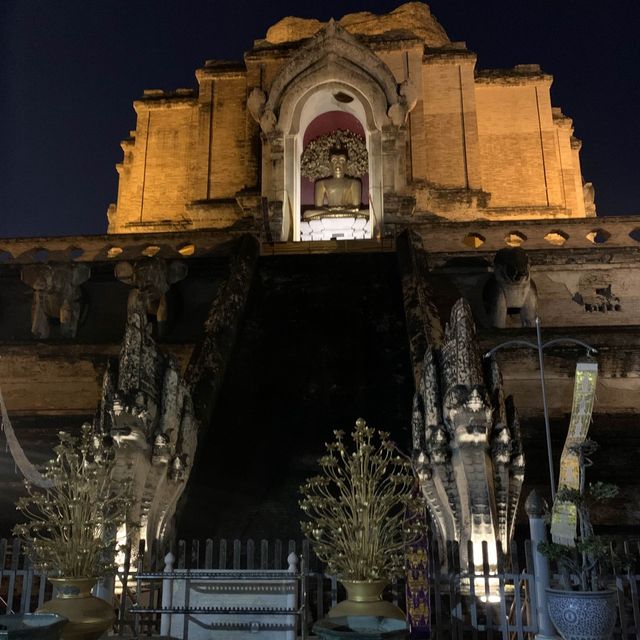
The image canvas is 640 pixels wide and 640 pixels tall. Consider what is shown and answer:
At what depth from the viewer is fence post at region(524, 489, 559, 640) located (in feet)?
19.2

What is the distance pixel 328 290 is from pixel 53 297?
532cm

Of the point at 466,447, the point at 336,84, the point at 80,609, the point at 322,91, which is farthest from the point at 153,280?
the point at 336,84

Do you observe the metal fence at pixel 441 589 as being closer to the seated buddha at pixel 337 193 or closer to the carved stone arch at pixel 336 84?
the carved stone arch at pixel 336 84

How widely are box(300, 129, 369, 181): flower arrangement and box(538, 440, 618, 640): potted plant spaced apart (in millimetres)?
19725

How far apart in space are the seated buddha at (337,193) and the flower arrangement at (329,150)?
20cm

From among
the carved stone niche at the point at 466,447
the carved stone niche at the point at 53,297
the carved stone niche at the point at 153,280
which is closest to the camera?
the carved stone niche at the point at 466,447

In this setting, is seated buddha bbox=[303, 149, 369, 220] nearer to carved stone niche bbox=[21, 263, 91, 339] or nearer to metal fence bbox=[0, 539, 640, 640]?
carved stone niche bbox=[21, 263, 91, 339]

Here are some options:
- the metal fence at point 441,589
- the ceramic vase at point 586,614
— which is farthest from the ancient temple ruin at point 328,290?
the ceramic vase at point 586,614

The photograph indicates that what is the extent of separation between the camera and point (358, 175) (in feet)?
81.7

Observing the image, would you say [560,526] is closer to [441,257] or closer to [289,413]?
[289,413]

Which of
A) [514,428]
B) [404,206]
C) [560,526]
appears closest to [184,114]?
[404,206]

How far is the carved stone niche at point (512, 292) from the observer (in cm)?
1247

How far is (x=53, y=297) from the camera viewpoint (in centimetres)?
1355

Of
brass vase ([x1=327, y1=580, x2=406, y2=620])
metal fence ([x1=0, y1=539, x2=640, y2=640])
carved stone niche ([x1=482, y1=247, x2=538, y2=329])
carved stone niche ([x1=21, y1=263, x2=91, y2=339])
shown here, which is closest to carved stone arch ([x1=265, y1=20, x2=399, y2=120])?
carved stone niche ([x1=21, y1=263, x2=91, y2=339])
